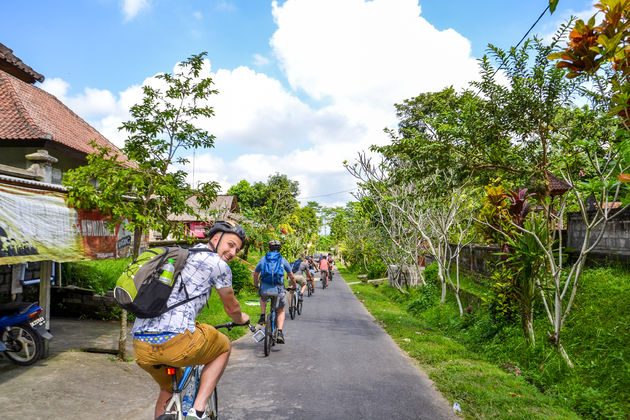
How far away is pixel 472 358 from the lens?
7613 millimetres

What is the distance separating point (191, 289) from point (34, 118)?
1349 cm

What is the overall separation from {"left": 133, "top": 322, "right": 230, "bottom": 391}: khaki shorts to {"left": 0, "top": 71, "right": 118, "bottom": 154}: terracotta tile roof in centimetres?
1123

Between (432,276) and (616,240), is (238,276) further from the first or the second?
(616,240)

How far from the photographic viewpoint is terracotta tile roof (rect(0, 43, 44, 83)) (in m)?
12.8

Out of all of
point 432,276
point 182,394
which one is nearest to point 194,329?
point 182,394

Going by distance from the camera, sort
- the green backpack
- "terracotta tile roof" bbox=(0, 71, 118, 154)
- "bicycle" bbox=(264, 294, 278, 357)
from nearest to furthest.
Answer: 1. the green backpack
2. "bicycle" bbox=(264, 294, 278, 357)
3. "terracotta tile roof" bbox=(0, 71, 118, 154)

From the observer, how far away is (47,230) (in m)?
6.03

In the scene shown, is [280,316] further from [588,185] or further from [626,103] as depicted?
[626,103]

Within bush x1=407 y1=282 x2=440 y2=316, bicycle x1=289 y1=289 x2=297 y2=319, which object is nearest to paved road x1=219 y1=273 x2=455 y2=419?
bicycle x1=289 y1=289 x2=297 y2=319

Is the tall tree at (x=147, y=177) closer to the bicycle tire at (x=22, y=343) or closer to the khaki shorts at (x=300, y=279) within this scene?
the bicycle tire at (x=22, y=343)

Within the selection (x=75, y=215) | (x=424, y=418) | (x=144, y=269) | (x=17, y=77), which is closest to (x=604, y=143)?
(x=424, y=418)

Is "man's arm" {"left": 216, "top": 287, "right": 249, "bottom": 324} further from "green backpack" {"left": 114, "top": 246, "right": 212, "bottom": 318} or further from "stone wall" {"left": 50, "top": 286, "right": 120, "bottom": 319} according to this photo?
"stone wall" {"left": 50, "top": 286, "right": 120, "bottom": 319}

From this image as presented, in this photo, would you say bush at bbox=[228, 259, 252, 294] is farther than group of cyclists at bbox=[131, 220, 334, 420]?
Yes

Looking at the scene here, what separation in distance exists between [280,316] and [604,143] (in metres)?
6.52
